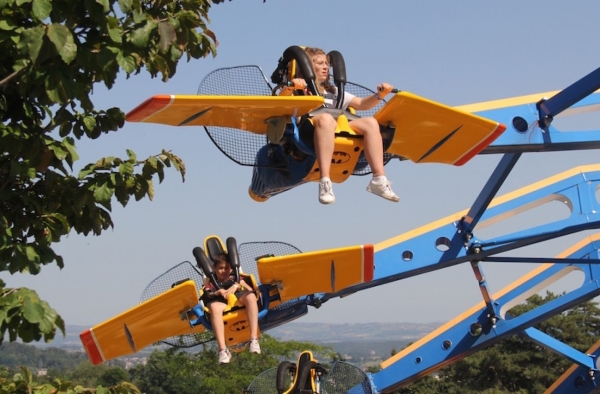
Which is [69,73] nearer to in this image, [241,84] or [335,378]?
[241,84]

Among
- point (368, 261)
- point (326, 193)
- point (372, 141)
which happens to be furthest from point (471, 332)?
point (326, 193)

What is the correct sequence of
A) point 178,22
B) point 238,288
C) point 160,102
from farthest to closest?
1. point 238,288
2. point 160,102
3. point 178,22

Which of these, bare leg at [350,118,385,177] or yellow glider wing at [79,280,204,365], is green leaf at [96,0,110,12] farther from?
yellow glider wing at [79,280,204,365]

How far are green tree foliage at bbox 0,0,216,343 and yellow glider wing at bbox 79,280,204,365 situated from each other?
6.70ft

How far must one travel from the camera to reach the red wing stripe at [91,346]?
6.81 m

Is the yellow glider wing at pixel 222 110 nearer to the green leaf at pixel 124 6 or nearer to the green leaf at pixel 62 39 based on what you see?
the green leaf at pixel 124 6

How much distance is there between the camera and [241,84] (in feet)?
17.6

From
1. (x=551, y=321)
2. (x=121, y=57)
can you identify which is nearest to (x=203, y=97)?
(x=121, y=57)

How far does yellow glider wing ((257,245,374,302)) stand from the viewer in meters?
6.20

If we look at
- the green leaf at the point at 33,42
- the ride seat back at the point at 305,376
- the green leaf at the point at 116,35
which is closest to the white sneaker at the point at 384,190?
the green leaf at the point at 116,35

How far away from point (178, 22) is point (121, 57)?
13.2 inches

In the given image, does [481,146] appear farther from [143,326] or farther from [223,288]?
[143,326]

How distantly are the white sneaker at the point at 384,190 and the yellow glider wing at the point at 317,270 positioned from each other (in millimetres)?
1044

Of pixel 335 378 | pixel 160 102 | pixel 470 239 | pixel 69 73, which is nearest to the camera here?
pixel 69 73
